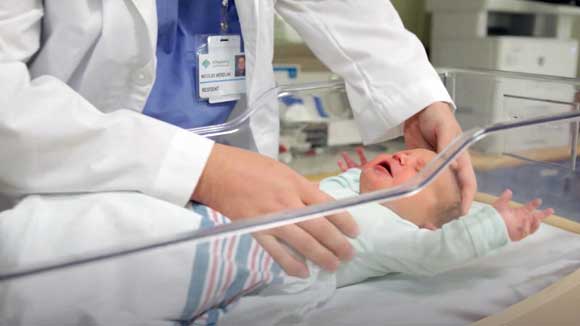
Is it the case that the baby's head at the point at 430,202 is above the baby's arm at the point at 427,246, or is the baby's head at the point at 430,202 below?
above

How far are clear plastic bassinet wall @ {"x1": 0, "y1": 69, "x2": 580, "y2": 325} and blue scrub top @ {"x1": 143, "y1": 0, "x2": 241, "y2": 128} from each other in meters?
0.04

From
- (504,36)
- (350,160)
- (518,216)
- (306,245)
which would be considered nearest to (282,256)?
(306,245)

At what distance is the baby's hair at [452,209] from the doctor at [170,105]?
0.01 meters

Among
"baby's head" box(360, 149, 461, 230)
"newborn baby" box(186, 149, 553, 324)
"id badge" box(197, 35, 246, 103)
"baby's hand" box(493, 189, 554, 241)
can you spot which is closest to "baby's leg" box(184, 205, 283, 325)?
"newborn baby" box(186, 149, 553, 324)

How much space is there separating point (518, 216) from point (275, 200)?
0.26 m

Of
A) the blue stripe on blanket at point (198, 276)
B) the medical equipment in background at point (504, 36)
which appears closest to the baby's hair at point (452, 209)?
the blue stripe on blanket at point (198, 276)

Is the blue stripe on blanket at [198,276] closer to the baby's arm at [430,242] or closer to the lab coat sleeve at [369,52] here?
the baby's arm at [430,242]

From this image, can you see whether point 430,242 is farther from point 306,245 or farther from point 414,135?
point 414,135

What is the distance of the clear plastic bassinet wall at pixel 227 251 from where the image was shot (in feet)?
1.19

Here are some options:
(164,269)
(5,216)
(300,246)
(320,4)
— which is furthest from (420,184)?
(320,4)

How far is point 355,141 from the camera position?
3.22 ft

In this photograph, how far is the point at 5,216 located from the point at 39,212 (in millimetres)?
25

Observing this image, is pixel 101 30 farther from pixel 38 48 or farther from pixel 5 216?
pixel 5 216

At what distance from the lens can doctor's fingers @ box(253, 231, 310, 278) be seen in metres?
0.41
